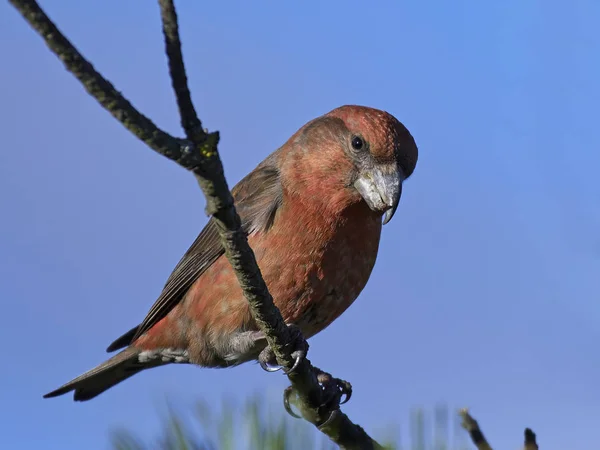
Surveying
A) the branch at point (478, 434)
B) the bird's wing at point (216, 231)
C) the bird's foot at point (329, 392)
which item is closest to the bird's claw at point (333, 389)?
the bird's foot at point (329, 392)

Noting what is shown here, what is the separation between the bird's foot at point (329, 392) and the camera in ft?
14.5

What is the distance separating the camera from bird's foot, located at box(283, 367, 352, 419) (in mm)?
4410

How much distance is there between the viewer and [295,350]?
3840 millimetres

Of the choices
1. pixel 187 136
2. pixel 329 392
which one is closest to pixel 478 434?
pixel 187 136

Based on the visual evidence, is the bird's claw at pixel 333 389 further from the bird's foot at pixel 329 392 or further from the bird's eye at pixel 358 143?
the bird's eye at pixel 358 143

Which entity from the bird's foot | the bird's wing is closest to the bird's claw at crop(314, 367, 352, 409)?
the bird's foot

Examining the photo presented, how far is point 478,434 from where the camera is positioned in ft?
7.68

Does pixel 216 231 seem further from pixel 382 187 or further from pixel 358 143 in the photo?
pixel 382 187

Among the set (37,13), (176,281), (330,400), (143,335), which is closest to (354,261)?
(330,400)

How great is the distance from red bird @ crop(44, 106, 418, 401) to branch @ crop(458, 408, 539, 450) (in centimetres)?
226

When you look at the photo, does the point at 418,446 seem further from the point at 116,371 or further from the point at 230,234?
the point at 116,371

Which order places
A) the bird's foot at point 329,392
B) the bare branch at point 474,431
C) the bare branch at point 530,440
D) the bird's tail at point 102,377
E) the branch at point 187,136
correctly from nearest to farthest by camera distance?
the branch at point 187,136, the bare branch at point 530,440, the bare branch at point 474,431, the bird's foot at point 329,392, the bird's tail at point 102,377

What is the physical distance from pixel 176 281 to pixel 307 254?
1.22m

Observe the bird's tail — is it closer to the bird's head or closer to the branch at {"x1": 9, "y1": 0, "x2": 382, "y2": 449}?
the bird's head
